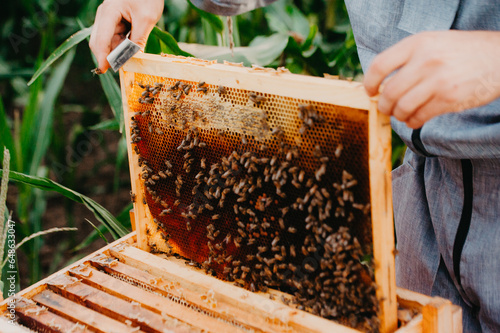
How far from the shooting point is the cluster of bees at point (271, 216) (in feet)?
5.68

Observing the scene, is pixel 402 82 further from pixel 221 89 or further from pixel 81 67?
pixel 81 67

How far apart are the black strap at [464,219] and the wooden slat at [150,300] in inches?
38.6

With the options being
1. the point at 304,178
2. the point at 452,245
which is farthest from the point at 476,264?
the point at 304,178

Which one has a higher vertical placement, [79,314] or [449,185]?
[449,185]

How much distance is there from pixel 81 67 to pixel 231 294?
19.3 feet

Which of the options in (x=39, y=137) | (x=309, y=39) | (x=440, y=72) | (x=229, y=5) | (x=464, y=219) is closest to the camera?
(x=440, y=72)

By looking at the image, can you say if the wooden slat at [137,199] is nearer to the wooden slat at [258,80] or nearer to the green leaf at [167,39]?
the wooden slat at [258,80]

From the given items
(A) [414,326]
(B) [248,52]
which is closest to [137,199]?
(A) [414,326]

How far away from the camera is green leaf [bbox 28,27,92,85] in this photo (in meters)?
2.86

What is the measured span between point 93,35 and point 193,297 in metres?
1.24

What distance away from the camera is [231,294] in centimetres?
194

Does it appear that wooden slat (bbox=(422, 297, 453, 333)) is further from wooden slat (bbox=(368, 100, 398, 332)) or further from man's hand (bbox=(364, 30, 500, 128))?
man's hand (bbox=(364, 30, 500, 128))

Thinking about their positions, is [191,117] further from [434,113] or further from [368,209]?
[434,113]

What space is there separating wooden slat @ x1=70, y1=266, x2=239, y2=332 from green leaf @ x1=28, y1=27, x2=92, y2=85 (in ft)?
4.28
